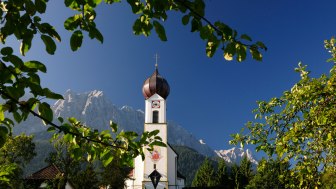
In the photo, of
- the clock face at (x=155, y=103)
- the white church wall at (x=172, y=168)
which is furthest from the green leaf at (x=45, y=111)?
the clock face at (x=155, y=103)

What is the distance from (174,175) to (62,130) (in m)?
50.9

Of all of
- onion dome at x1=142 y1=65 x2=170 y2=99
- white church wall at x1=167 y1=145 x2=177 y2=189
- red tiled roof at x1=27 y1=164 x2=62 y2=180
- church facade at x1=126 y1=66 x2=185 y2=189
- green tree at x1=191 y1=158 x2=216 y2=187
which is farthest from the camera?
green tree at x1=191 y1=158 x2=216 y2=187

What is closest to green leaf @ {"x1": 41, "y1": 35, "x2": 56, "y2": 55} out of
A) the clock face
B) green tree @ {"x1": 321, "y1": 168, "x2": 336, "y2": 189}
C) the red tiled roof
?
green tree @ {"x1": 321, "y1": 168, "x2": 336, "y2": 189}

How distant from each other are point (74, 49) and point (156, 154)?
49449 millimetres

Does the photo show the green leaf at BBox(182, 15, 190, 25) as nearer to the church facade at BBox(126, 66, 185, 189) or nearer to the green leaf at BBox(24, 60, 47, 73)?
the green leaf at BBox(24, 60, 47, 73)

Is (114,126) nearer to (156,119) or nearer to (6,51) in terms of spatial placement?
Answer: (6,51)

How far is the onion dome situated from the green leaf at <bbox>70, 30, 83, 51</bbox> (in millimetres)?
54814

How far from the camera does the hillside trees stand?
2.47 metres

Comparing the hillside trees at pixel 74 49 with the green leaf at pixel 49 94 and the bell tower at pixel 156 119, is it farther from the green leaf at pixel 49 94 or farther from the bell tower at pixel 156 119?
the bell tower at pixel 156 119

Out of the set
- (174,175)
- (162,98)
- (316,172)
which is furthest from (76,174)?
(316,172)

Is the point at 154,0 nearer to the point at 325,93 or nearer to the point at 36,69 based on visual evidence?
the point at 36,69

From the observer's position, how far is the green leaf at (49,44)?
8.36 ft

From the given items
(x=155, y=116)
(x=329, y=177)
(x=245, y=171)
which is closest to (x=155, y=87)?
(x=155, y=116)

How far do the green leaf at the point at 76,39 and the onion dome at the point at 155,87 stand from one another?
54814 millimetres
